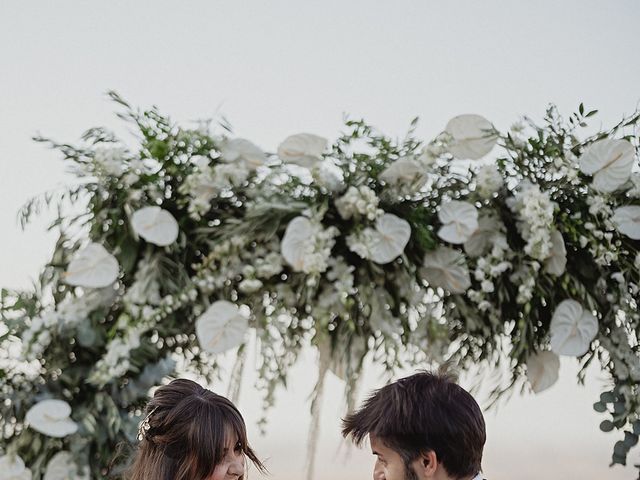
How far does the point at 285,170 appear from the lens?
3.49m

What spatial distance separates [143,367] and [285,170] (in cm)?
87

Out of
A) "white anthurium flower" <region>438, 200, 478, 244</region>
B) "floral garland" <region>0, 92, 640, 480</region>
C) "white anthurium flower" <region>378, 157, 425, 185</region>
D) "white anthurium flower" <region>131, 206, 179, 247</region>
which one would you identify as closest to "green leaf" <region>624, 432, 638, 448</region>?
"floral garland" <region>0, 92, 640, 480</region>

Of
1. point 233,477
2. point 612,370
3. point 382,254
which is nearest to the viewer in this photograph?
point 233,477

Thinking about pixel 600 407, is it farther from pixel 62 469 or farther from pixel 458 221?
pixel 62 469

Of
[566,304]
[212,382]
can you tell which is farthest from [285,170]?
[566,304]

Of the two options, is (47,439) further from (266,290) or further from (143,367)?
(266,290)

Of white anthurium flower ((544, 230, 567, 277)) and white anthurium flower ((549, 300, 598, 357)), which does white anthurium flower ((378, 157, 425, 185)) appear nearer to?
white anthurium flower ((544, 230, 567, 277))

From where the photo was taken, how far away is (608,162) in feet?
11.5

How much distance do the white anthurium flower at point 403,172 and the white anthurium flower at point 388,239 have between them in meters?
0.15

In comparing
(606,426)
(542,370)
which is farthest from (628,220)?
(606,426)

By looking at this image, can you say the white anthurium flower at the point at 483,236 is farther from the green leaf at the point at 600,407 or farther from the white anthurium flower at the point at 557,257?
the green leaf at the point at 600,407

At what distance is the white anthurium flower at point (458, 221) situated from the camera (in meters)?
3.41

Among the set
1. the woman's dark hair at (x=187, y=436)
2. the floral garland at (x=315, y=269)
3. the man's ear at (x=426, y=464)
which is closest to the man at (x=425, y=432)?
the man's ear at (x=426, y=464)

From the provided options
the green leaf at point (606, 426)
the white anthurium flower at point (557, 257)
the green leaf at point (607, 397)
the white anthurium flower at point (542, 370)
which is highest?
the white anthurium flower at point (557, 257)
